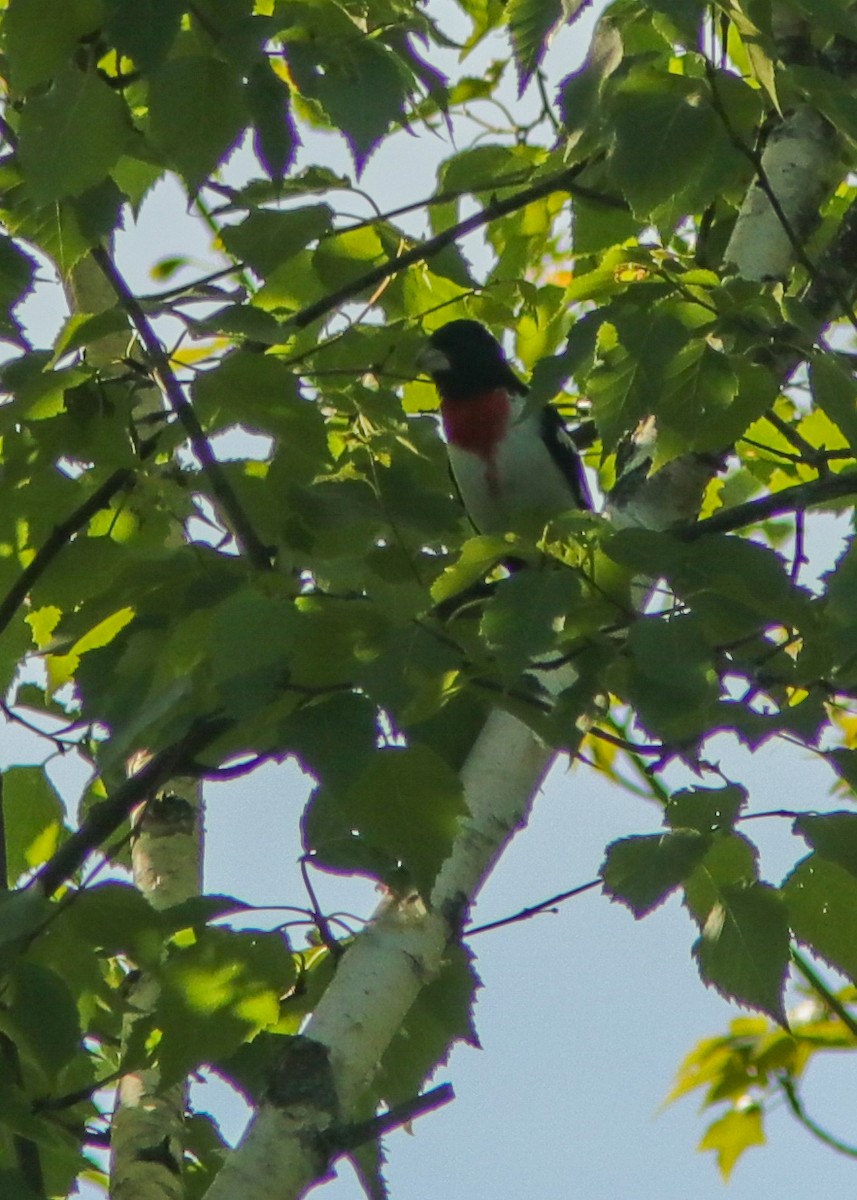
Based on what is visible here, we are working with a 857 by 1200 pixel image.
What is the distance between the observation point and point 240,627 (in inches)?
75.8

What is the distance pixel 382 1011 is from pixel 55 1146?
0.48 meters

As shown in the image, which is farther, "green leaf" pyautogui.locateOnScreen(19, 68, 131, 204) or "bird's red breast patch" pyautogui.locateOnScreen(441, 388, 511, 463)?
"bird's red breast patch" pyautogui.locateOnScreen(441, 388, 511, 463)

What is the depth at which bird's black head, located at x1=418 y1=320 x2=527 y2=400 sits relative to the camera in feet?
16.0

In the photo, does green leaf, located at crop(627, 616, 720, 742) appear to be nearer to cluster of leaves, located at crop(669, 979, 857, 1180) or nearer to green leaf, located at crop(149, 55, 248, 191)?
green leaf, located at crop(149, 55, 248, 191)

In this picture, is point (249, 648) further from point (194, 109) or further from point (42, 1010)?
point (194, 109)

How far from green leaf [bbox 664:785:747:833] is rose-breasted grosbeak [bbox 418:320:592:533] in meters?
3.00

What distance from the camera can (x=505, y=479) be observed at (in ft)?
16.8

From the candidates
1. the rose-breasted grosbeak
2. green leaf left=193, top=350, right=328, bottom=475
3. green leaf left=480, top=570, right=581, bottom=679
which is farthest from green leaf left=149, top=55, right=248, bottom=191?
the rose-breasted grosbeak

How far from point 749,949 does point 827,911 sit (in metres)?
0.12

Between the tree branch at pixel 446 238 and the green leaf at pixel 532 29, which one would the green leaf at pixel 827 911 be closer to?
the green leaf at pixel 532 29

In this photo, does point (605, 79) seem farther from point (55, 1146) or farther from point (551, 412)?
point (551, 412)

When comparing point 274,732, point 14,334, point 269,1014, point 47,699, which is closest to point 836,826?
point 274,732

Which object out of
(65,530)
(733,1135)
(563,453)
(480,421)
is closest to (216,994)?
(65,530)

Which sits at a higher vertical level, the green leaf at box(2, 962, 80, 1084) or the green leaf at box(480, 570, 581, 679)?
the green leaf at box(480, 570, 581, 679)
